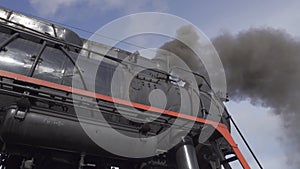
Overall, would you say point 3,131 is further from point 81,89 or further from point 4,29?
point 4,29

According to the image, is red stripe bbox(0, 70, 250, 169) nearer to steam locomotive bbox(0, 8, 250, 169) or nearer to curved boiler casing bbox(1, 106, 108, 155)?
steam locomotive bbox(0, 8, 250, 169)

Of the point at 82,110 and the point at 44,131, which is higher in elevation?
the point at 82,110

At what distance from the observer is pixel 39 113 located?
3.41m

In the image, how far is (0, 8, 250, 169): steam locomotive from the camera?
339 cm

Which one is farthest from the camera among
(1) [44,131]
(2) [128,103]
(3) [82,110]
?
(2) [128,103]

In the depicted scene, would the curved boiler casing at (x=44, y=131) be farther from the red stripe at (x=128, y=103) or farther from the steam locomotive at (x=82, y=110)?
the red stripe at (x=128, y=103)

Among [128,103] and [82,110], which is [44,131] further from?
[128,103]

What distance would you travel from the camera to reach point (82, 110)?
3.67 meters

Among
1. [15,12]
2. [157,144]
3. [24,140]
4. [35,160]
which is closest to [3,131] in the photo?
[24,140]

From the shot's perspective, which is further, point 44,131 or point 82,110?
point 82,110

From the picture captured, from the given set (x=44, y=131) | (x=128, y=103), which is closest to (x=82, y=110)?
(x=44, y=131)

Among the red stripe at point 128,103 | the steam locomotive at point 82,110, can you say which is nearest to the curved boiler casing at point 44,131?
the steam locomotive at point 82,110

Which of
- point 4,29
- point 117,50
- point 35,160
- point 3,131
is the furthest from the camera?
point 117,50

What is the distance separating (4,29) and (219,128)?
12.3ft
